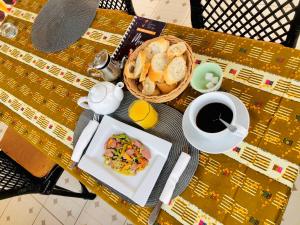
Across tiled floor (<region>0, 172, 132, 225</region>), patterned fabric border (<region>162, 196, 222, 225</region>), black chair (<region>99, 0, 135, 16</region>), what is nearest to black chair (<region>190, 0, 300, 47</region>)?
black chair (<region>99, 0, 135, 16</region>)

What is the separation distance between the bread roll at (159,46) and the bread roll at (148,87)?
106mm

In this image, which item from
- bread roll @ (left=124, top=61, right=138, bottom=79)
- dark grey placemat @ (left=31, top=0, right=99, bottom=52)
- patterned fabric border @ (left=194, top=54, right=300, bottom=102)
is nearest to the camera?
patterned fabric border @ (left=194, top=54, right=300, bottom=102)

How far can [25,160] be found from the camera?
1864mm

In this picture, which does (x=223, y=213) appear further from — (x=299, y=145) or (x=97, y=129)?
(x=97, y=129)

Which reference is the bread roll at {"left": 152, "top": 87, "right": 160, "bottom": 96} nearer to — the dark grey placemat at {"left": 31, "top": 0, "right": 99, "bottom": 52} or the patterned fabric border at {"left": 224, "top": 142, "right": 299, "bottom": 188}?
the patterned fabric border at {"left": 224, "top": 142, "right": 299, "bottom": 188}

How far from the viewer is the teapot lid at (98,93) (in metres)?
1.06

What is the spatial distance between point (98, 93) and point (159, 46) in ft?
0.84

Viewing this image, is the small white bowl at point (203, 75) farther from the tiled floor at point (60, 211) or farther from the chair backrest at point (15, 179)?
the tiled floor at point (60, 211)

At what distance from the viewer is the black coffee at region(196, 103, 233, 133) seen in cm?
87

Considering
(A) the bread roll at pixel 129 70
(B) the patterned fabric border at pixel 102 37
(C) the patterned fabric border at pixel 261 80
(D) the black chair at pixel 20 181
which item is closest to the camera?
(C) the patterned fabric border at pixel 261 80

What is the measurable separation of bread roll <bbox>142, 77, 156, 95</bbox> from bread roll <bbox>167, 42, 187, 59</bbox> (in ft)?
0.34

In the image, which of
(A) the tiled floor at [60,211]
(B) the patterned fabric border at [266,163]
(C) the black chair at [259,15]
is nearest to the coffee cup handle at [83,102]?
(B) the patterned fabric border at [266,163]

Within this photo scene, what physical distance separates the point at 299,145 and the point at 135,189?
50 centimetres

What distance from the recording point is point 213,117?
89 centimetres
